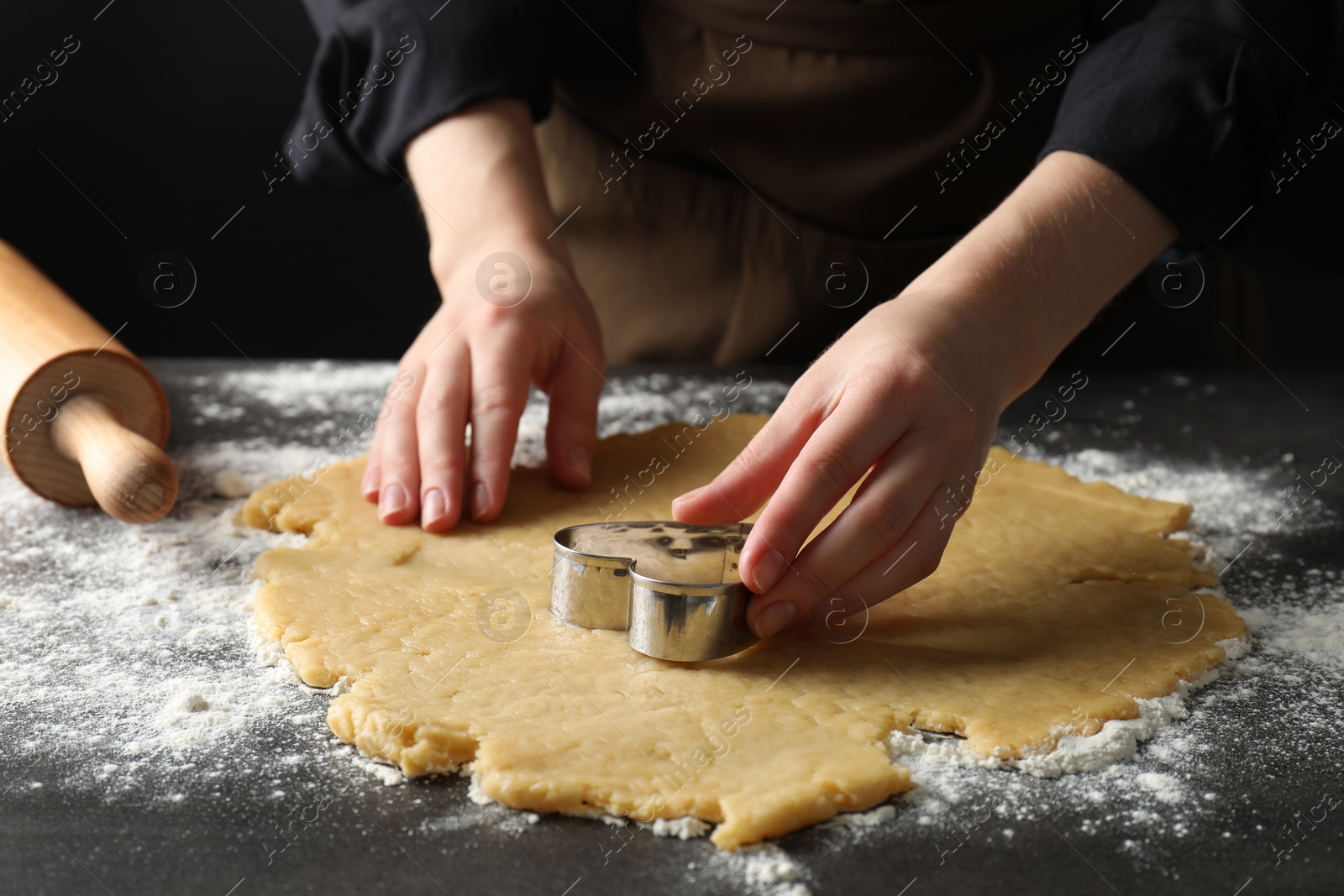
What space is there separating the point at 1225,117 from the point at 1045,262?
0.33 metres

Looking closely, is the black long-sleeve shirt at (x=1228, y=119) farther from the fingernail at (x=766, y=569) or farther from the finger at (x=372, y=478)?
the fingernail at (x=766, y=569)

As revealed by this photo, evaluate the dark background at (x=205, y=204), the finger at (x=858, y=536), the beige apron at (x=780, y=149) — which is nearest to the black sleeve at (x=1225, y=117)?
the beige apron at (x=780, y=149)

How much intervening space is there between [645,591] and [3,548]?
84cm

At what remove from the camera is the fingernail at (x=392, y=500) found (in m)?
1.34

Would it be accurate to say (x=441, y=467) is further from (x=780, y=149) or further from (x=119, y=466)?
(x=780, y=149)

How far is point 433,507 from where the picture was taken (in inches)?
52.1

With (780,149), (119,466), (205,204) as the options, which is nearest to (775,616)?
(119,466)

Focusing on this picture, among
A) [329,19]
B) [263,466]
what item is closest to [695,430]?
[263,466]

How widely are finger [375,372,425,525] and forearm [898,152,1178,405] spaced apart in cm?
64

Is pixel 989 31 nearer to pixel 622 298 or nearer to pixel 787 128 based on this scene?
pixel 787 128

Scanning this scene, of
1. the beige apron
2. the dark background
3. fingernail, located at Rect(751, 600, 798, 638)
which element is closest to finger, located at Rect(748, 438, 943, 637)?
fingernail, located at Rect(751, 600, 798, 638)

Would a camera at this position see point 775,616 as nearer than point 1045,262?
Yes

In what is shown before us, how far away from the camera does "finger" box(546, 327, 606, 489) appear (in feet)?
4.79

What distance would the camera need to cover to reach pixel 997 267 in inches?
46.6
